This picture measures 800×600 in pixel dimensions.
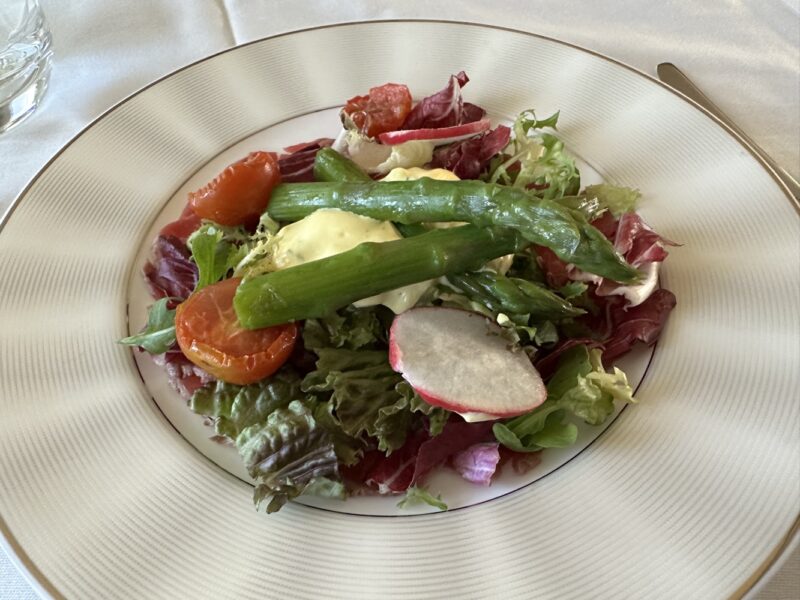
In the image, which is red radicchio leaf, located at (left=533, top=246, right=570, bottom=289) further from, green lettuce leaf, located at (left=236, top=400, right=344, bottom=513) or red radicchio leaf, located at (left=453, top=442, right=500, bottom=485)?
green lettuce leaf, located at (left=236, top=400, right=344, bottom=513)

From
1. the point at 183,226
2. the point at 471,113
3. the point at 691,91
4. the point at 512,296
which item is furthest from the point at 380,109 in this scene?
the point at 691,91

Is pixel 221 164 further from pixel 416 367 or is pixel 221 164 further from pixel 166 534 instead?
pixel 166 534

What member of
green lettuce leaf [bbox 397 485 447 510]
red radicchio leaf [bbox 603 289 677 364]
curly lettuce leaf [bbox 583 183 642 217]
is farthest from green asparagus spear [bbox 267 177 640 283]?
green lettuce leaf [bbox 397 485 447 510]

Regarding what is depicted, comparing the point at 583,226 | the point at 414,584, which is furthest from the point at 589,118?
the point at 414,584

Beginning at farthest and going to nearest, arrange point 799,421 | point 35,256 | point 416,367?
1. point 35,256
2. point 416,367
3. point 799,421

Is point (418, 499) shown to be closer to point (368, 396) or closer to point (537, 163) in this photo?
point (368, 396)
